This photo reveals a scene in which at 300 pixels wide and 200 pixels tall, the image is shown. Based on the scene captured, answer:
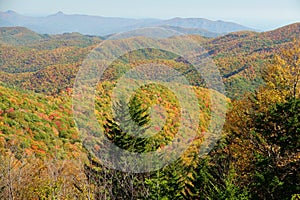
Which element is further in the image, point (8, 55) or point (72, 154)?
point (8, 55)

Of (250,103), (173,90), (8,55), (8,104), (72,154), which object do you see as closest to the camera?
(250,103)

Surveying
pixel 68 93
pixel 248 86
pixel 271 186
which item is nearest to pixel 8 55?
pixel 248 86

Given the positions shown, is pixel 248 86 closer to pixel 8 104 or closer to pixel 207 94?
pixel 207 94

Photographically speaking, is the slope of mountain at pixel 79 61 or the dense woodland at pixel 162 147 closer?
the dense woodland at pixel 162 147

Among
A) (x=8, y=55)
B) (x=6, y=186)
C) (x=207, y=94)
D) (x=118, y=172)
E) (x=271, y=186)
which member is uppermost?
(x=271, y=186)

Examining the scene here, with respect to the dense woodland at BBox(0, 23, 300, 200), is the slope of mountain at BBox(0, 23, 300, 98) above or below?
below

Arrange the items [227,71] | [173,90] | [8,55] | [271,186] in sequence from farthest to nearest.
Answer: [8,55] → [227,71] → [173,90] → [271,186]

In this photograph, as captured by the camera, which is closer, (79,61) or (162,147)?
(162,147)

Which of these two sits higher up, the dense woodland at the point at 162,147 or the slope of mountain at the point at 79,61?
the dense woodland at the point at 162,147

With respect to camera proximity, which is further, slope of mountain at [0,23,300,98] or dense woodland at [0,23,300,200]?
slope of mountain at [0,23,300,98]

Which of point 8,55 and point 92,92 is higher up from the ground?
point 92,92
